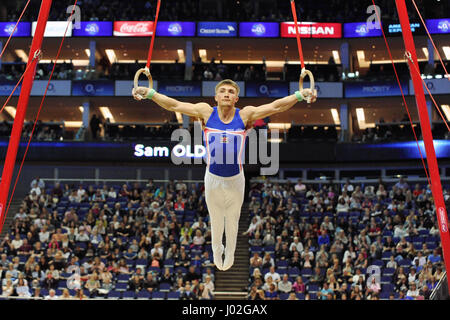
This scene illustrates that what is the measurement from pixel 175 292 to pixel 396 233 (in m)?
8.65

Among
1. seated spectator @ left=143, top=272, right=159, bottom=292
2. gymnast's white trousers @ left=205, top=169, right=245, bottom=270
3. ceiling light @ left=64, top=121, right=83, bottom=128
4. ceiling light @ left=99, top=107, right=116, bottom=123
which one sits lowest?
seated spectator @ left=143, top=272, right=159, bottom=292

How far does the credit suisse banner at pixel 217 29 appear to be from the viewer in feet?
125

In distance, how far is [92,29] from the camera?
38188 mm

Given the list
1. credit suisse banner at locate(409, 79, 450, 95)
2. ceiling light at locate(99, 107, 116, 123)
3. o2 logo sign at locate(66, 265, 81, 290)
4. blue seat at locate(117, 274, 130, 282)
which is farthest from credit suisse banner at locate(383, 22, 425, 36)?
o2 logo sign at locate(66, 265, 81, 290)

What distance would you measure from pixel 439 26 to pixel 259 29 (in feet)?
31.7

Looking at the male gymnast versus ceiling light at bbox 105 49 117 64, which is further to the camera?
ceiling light at bbox 105 49 117 64

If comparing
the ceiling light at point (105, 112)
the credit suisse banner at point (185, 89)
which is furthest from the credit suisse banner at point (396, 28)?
the ceiling light at point (105, 112)

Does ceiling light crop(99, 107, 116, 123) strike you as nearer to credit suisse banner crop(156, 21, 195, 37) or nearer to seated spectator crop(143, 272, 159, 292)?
credit suisse banner crop(156, 21, 195, 37)

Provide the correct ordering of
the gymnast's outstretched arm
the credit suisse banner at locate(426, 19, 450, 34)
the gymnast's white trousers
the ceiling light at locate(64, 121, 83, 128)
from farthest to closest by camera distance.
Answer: the ceiling light at locate(64, 121, 83, 128)
the credit suisse banner at locate(426, 19, 450, 34)
the gymnast's white trousers
the gymnast's outstretched arm

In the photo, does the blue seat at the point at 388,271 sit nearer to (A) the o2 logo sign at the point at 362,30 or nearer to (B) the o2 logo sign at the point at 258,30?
(A) the o2 logo sign at the point at 362,30

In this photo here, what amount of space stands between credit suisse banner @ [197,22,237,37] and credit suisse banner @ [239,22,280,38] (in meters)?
0.46

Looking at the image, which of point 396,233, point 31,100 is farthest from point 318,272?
point 31,100

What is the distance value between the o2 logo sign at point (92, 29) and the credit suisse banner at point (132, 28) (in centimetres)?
103

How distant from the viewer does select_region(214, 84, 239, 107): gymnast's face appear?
1008cm
